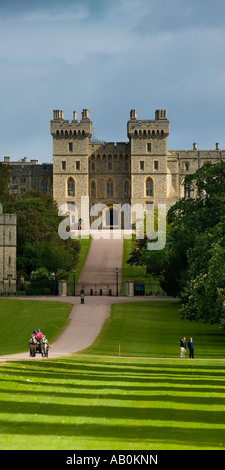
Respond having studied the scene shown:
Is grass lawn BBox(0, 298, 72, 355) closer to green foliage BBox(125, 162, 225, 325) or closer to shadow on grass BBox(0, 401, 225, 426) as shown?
green foliage BBox(125, 162, 225, 325)

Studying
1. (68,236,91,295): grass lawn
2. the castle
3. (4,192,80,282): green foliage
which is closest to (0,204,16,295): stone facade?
(4,192,80,282): green foliage

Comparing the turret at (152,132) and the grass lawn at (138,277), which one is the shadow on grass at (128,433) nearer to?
the grass lawn at (138,277)

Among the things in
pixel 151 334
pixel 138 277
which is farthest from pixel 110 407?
pixel 138 277

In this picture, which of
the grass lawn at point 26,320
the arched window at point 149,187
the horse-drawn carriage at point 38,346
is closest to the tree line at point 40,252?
the grass lawn at point 26,320

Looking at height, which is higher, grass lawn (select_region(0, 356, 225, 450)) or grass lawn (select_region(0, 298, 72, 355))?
grass lawn (select_region(0, 298, 72, 355))

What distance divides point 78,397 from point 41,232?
66791mm

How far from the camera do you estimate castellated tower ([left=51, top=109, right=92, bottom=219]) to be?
13038 cm

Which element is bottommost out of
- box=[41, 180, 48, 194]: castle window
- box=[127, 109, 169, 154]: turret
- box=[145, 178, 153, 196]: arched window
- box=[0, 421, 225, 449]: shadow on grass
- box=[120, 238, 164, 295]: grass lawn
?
box=[0, 421, 225, 449]: shadow on grass

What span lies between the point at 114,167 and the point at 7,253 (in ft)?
182

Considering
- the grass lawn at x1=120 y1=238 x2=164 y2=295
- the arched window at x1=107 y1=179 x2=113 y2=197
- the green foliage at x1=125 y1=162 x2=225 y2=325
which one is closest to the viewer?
the green foliage at x1=125 y1=162 x2=225 y2=325

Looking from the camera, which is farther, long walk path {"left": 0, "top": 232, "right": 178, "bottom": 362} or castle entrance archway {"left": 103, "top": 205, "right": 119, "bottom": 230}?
castle entrance archway {"left": 103, "top": 205, "right": 119, "bottom": 230}

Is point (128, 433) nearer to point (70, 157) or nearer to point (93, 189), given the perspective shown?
point (70, 157)

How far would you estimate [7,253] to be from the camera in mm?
80438

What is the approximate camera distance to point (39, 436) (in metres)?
14.8
